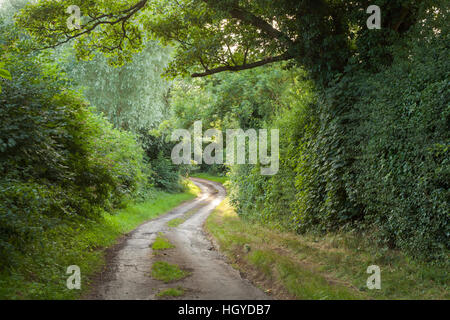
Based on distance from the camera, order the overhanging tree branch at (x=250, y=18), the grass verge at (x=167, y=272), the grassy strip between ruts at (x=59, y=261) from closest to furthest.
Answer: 1. the grassy strip between ruts at (x=59, y=261)
2. the grass verge at (x=167, y=272)
3. the overhanging tree branch at (x=250, y=18)

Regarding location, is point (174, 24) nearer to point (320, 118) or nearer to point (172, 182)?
point (320, 118)

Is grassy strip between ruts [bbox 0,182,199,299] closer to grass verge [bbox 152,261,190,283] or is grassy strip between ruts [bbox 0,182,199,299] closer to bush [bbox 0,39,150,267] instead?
bush [bbox 0,39,150,267]

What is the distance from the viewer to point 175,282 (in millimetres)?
7570

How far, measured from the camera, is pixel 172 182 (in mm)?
34188

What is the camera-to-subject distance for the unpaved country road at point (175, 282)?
6777mm

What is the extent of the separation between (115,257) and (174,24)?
9.03 meters

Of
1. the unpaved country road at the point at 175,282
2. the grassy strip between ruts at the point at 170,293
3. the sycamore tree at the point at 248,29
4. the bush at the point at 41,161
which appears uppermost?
the sycamore tree at the point at 248,29

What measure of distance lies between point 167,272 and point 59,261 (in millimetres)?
2357

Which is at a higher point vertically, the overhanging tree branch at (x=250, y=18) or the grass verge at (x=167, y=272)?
the overhanging tree branch at (x=250, y=18)

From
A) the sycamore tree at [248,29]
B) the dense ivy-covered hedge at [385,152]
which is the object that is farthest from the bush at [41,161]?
the dense ivy-covered hedge at [385,152]

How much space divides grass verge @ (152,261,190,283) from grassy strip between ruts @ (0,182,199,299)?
4.66 ft

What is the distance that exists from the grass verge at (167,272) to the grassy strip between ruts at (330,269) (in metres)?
1.65

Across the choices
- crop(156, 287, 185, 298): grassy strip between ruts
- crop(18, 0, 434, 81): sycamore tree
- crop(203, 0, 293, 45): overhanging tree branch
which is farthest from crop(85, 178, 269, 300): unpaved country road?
crop(203, 0, 293, 45): overhanging tree branch

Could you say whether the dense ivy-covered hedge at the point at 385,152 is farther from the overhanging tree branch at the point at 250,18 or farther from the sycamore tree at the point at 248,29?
the overhanging tree branch at the point at 250,18
